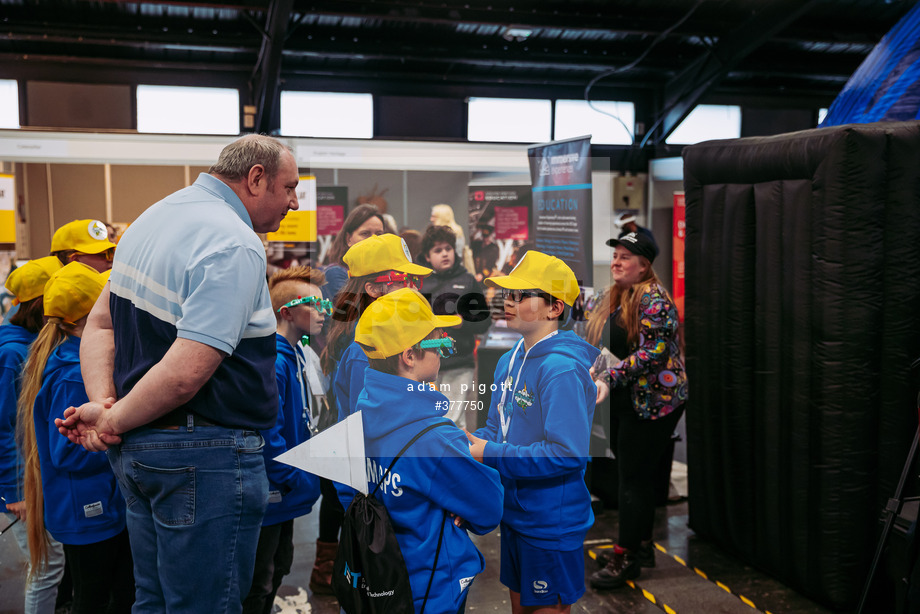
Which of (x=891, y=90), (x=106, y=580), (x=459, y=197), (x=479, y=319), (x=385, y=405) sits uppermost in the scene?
(x=891, y=90)

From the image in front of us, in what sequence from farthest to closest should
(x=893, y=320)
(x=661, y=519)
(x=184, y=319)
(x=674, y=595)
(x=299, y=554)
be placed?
(x=661, y=519), (x=299, y=554), (x=674, y=595), (x=893, y=320), (x=184, y=319)

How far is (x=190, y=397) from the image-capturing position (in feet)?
4.98

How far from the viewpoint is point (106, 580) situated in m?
2.21

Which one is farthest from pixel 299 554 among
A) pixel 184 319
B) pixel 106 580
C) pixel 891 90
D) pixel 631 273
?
pixel 891 90

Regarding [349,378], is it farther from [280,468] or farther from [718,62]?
[718,62]

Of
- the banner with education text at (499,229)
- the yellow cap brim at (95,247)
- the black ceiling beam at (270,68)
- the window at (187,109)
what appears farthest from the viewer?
the window at (187,109)

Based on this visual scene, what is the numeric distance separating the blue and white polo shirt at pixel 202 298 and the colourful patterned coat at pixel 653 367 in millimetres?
1819

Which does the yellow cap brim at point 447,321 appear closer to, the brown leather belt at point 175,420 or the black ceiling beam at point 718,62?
the brown leather belt at point 175,420

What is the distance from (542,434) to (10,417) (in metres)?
1.74

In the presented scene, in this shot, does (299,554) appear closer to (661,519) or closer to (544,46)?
(661,519)

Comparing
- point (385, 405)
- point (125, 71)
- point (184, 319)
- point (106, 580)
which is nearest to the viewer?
point (184, 319)

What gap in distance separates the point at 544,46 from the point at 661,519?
497 centimetres

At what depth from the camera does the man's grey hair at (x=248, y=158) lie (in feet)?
5.51

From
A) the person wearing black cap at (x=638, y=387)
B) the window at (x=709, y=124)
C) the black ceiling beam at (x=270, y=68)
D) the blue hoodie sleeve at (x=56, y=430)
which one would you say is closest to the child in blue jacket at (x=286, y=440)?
the blue hoodie sleeve at (x=56, y=430)
